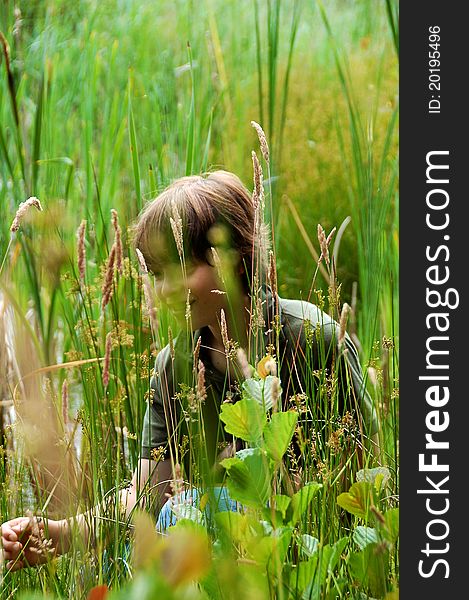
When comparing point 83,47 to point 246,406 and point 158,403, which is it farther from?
point 246,406

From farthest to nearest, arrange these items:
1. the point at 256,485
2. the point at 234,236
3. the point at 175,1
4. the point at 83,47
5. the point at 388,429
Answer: the point at 175,1 < the point at 83,47 < the point at 234,236 < the point at 388,429 < the point at 256,485

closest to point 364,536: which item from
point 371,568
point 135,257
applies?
point 371,568

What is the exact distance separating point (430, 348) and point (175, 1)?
5.60 feet

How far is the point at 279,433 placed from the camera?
2.23 feet

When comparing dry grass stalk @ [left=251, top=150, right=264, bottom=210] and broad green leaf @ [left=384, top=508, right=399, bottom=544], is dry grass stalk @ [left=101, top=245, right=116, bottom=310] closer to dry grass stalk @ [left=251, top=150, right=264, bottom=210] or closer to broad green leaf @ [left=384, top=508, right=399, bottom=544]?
dry grass stalk @ [left=251, top=150, right=264, bottom=210]

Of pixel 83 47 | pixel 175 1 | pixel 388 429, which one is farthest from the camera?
pixel 175 1

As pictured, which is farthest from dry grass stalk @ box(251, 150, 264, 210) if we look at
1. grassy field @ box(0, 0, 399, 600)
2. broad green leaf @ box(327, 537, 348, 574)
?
broad green leaf @ box(327, 537, 348, 574)

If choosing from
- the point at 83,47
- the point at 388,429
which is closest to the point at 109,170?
the point at 83,47

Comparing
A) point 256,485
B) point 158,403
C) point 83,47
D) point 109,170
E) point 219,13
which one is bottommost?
point 158,403

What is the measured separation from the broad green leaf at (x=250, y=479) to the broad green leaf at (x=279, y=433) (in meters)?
0.01

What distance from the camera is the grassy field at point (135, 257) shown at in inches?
28.5

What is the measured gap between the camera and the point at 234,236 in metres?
1.31

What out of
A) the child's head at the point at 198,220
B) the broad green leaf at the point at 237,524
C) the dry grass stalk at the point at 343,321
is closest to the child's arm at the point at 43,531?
the broad green leaf at the point at 237,524

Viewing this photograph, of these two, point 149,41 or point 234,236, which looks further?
point 149,41
